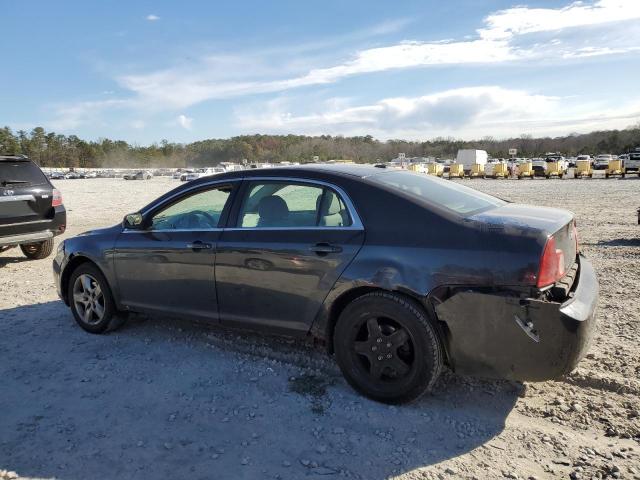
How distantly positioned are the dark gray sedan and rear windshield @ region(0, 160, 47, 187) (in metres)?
4.56

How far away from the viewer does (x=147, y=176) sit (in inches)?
3199

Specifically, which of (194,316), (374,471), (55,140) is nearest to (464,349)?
(374,471)

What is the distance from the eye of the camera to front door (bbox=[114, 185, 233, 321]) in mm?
4293

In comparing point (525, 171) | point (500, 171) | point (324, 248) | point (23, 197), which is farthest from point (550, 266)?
point (500, 171)

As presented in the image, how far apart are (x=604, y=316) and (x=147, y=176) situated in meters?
82.7

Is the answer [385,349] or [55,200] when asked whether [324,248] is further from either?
[55,200]

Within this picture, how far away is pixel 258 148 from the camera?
517ft

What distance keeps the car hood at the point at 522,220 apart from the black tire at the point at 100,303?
3.53m

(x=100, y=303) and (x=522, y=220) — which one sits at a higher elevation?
(x=522, y=220)

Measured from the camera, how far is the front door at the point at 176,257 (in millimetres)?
4293

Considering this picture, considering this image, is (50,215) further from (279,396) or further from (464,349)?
(464,349)

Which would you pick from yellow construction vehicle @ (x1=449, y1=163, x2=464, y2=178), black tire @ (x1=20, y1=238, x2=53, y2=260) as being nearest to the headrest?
black tire @ (x1=20, y1=238, x2=53, y2=260)

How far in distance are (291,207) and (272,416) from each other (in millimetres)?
1605

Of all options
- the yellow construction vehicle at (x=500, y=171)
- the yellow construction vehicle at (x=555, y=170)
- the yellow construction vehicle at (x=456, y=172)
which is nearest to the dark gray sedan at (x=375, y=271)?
the yellow construction vehicle at (x=555, y=170)
